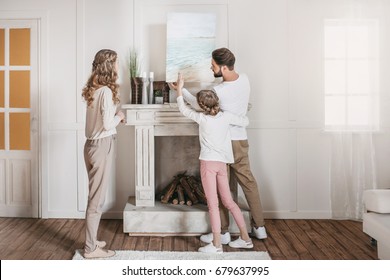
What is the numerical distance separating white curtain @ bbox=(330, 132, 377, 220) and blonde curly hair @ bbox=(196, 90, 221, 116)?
1410 millimetres

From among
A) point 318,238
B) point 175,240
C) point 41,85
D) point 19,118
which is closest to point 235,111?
point 175,240

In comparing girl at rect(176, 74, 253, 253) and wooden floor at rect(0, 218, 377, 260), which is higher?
girl at rect(176, 74, 253, 253)

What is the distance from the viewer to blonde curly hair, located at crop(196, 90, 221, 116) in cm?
308

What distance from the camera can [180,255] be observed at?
10.2 feet

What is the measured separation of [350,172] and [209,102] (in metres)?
1.64

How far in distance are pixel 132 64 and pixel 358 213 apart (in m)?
2.37

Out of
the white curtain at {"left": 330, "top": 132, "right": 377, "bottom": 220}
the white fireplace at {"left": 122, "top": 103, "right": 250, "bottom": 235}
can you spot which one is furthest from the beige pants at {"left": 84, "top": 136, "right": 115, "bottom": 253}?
the white curtain at {"left": 330, "top": 132, "right": 377, "bottom": 220}

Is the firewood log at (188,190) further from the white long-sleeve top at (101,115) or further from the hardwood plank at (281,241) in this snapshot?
the white long-sleeve top at (101,115)

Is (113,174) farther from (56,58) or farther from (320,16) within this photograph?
(320,16)

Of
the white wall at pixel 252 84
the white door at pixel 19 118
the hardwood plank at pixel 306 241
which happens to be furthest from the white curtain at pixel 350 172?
the white door at pixel 19 118

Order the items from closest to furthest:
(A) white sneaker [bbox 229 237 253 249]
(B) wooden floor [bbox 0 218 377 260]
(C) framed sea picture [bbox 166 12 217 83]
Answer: (B) wooden floor [bbox 0 218 377 260] < (A) white sneaker [bbox 229 237 253 249] < (C) framed sea picture [bbox 166 12 217 83]

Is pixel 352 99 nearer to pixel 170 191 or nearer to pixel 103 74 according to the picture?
pixel 170 191

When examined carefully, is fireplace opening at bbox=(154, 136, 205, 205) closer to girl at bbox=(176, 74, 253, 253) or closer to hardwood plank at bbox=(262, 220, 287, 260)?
hardwood plank at bbox=(262, 220, 287, 260)

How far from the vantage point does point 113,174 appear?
4148 millimetres
